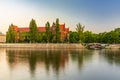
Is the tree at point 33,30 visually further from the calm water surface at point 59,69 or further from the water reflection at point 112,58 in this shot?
the calm water surface at point 59,69

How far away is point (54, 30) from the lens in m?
55.4

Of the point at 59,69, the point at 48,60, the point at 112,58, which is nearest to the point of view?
the point at 59,69

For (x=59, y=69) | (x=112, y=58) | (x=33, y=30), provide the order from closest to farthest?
1. (x=59, y=69)
2. (x=112, y=58)
3. (x=33, y=30)

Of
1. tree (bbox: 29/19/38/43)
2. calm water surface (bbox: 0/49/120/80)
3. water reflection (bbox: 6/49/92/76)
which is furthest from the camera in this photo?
tree (bbox: 29/19/38/43)

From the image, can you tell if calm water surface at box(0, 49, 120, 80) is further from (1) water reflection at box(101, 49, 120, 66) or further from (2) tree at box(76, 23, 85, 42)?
(2) tree at box(76, 23, 85, 42)

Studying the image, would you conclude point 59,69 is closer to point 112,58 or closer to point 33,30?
point 112,58

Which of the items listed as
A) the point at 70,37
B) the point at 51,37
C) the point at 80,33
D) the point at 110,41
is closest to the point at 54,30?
the point at 51,37

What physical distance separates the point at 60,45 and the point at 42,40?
6791mm

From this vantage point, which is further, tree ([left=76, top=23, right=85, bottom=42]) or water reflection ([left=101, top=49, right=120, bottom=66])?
tree ([left=76, top=23, right=85, bottom=42])

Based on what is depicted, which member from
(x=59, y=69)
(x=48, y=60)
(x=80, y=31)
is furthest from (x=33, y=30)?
(x=59, y=69)

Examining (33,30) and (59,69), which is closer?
(59,69)

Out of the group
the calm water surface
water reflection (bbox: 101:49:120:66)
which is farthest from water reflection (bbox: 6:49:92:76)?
water reflection (bbox: 101:49:120:66)

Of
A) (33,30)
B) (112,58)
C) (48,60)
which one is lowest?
(112,58)

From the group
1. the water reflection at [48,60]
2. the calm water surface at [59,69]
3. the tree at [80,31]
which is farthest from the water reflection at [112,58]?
the tree at [80,31]
